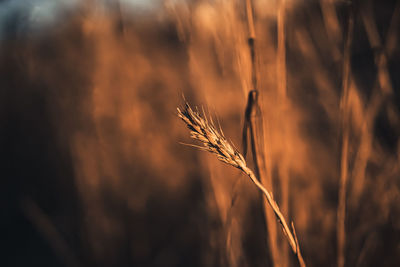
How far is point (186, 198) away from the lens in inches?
43.1

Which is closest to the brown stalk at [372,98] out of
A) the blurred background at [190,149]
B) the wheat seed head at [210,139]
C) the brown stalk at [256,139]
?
the blurred background at [190,149]

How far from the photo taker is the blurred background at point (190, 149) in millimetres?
445

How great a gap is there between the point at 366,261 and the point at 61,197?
1.23 metres

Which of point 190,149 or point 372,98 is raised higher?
point 372,98

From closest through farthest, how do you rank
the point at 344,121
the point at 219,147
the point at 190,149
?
the point at 219,147 < the point at 344,121 < the point at 190,149

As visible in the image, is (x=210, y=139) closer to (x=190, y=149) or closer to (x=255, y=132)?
(x=255, y=132)

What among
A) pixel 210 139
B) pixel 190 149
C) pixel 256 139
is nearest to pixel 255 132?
pixel 256 139

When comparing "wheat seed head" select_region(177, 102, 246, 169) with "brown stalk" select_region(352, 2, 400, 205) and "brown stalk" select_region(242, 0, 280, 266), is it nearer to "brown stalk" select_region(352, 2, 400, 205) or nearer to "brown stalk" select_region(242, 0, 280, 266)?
"brown stalk" select_region(242, 0, 280, 266)

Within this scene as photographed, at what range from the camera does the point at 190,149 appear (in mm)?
1386

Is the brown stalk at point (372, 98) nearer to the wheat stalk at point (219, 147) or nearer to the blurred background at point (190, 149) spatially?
the blurred background at point (190, 149)

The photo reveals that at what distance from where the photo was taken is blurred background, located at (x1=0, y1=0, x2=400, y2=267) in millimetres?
445

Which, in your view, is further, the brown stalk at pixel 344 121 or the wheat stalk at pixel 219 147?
the brown stalk at pixel 344 121

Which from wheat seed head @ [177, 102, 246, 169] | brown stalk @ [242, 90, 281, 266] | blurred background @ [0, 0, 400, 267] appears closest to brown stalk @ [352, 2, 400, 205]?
blurred background @ [0, 0, 400, 267]

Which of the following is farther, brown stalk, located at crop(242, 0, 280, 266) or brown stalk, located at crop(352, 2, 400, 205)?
brown stalk, located at crop(352, 2, 400, 205)
